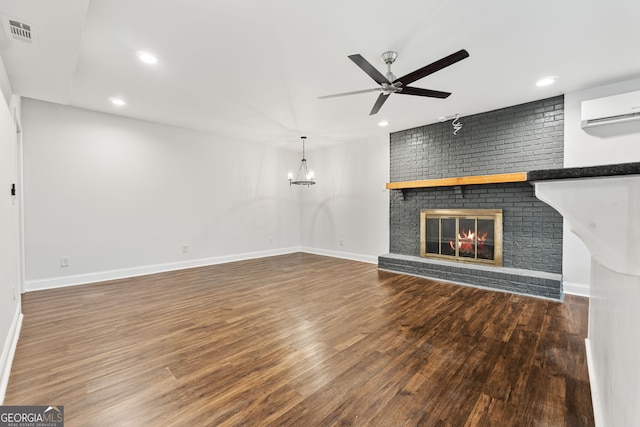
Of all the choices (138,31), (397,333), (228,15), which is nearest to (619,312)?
(397,333)

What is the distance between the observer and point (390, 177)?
5711mm

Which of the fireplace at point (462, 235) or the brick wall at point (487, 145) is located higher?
the brick wall at point (487, 145)

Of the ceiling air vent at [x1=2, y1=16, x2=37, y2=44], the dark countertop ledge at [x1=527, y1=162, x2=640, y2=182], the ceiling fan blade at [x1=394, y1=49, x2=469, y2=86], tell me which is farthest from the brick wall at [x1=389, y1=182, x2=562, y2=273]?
the ceiling air vent at [x1=2, y1=16, x2=37, y2=44]

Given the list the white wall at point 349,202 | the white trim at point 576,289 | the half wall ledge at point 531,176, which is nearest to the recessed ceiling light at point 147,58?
the half wall ledge at point 531,176

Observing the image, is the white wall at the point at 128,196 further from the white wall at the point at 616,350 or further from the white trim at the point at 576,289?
the white wall at the point at 616,350

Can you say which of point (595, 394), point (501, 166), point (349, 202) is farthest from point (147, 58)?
point (501, 166)

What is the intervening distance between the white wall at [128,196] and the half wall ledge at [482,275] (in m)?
3.39

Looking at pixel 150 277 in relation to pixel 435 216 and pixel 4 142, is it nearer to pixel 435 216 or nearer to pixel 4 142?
pixel 4 142

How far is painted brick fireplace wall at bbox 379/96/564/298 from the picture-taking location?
3.91m

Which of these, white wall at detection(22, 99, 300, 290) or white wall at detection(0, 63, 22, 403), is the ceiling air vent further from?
white wall at detection(22, 99, 300, 290)

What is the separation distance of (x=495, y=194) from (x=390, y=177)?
192 cm

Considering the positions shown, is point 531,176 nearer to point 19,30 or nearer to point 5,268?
point 19,30

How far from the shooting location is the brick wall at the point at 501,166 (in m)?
3.95

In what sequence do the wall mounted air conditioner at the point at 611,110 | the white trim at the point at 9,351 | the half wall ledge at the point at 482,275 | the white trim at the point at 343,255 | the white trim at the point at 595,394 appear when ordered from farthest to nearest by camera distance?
the white trim at the point at 343,255, the half wall ledge at the point at 482,275, the wall mounted air conditioner at the point at 611,110, the white trim at the point at 9,351, the white trim at the point at 595,394
